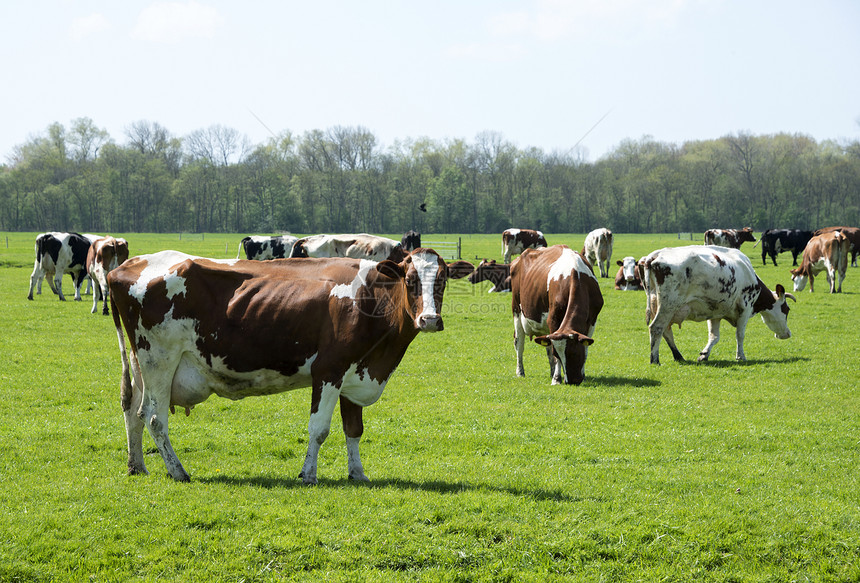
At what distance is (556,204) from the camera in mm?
105250

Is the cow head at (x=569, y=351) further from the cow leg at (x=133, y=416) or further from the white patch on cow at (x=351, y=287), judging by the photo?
the cow leg at (x=133, y=416)

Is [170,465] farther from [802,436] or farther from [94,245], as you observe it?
[94,245]

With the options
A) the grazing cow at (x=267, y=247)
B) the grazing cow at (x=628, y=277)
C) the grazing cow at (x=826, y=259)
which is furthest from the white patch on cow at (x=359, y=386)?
the grazing cow at (x=267, y=247)

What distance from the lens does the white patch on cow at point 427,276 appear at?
265 inches

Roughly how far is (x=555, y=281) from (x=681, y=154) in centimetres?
11208

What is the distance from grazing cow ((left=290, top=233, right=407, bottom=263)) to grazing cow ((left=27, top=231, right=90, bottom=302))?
319 inches

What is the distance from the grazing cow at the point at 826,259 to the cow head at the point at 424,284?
2589 cm

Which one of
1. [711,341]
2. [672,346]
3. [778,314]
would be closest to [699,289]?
[711,341]

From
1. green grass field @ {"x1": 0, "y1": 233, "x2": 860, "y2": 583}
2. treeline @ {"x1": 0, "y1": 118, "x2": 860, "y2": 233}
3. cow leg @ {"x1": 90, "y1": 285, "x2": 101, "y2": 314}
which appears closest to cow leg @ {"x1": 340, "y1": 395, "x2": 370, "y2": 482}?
green grass field @ {"x1": 0, "y1": 233, "x2": 860, "y2": 583}

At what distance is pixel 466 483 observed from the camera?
281 inches

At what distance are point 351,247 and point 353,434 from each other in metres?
22.2

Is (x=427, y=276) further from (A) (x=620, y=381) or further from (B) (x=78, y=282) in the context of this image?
(B) (x=78, y=282)

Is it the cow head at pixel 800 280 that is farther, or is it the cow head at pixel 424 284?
the cow head at pixel 800 280

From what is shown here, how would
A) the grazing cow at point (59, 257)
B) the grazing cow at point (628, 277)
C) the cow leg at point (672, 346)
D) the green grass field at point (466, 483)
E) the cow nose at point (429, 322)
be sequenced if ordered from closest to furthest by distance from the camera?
1. the green grass field at point (466, 483)
2. the cow nose at point (429, 322)
3. the cow leg at point (672, 346)
4. the grazing cow at point (59, 257)
5. the grazing cow at point (628, 277)
